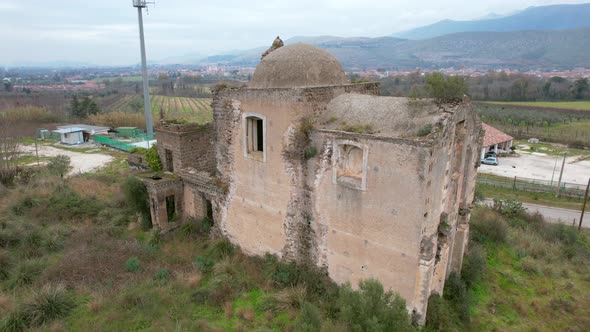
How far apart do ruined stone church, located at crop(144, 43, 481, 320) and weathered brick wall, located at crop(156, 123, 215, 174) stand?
1411 mm

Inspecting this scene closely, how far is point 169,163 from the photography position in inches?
640

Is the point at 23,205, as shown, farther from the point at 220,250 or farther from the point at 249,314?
the point at 249,314

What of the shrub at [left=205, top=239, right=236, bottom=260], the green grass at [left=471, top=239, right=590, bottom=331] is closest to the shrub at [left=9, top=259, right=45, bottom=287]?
the shrub at [left=205, top=239, right=236, bottom=260]

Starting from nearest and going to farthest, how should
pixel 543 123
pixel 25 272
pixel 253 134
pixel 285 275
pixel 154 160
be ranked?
pixel 285 275 → pixel 25 272 → pixel 253 134 → pixel 154 160 → pixel 543 123

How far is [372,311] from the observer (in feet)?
21.7

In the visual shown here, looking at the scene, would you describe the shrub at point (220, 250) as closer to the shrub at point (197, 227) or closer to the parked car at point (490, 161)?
the shrub at point (197, 227)

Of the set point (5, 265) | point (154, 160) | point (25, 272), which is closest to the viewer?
point (25, 272)

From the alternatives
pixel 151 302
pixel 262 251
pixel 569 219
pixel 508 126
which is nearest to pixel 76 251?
pixel 151 302

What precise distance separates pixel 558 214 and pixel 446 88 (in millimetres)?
19462

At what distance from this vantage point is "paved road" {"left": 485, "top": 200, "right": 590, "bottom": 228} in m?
21.8

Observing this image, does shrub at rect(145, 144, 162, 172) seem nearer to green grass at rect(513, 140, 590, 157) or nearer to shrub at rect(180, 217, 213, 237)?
shrub at rect(180, 217, 213, 237)

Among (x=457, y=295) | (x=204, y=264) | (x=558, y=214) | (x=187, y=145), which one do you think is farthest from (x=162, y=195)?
(x=558, y=214)

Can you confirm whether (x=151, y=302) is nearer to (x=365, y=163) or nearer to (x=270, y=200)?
(x=270, y=200)

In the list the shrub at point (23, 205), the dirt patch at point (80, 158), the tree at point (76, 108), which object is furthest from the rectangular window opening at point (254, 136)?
the tree at point (76, 108)
